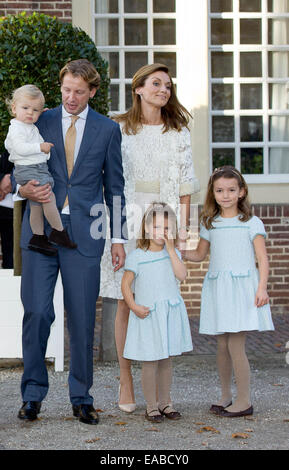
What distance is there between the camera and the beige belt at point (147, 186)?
524cm

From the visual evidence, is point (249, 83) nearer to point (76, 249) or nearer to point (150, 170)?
point (150, 170)

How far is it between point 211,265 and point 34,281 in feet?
3.26

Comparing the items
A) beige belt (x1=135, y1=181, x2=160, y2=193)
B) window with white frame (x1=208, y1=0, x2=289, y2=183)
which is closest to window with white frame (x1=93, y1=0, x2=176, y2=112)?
window with white frame (x1=208, y1=0, x2=289, y2=183)

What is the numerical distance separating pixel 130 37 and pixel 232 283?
5.49m

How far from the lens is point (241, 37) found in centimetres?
1012

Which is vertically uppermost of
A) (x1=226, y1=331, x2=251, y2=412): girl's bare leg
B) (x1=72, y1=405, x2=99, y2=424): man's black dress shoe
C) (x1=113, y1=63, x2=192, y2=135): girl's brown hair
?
(x1=113, y1=63, x2=192, y2=135): girl's brown hair

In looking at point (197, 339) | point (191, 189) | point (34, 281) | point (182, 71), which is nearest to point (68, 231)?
point (34, 281)

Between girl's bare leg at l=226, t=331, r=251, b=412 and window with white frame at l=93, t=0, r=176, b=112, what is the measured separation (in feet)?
17.2

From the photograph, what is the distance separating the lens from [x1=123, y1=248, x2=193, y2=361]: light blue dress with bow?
4.90 meters

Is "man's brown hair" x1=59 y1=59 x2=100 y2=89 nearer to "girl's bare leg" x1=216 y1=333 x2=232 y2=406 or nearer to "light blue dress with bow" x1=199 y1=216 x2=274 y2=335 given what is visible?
"light blue dress with bow" x1=199 y1=216 x2=274 y2=335

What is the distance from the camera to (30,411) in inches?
194

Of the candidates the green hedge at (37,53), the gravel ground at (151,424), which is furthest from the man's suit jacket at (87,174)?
the green hedge at (37,53)

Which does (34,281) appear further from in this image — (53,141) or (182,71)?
(182,71)

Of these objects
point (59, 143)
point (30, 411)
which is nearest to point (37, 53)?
point (59, 143)
